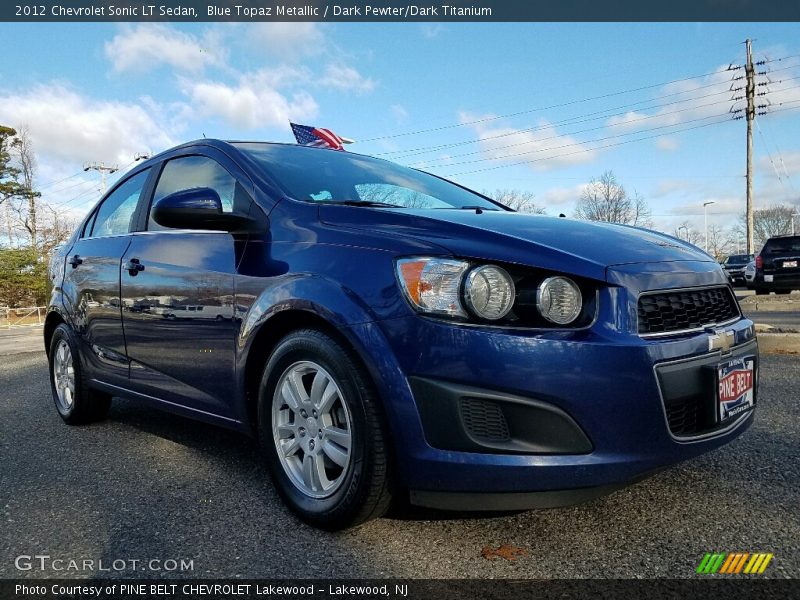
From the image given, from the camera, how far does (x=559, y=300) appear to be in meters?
1.98

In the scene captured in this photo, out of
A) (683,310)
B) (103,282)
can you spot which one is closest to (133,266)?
(103,282)

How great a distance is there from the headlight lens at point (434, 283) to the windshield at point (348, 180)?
69 centimetres

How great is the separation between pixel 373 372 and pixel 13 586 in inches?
50.8

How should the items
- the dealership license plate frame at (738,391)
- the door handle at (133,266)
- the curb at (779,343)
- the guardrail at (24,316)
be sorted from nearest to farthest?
the dealership license plate frame at (738,391) → the door handle at (133,266) → the curb at (779,343) → the guardrail at (24,316)

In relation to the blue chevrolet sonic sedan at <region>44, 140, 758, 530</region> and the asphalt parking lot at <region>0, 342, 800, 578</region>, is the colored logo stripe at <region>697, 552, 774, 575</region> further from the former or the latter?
the blue chevrolet sonic sedan at <region>44, 140, 758, 530</region>

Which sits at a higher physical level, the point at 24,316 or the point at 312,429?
the point at 312,429

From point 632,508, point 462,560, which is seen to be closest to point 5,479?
point 462,560

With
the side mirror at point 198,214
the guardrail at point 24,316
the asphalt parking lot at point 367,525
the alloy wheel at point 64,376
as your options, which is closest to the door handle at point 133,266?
the side mirror at point 198,214

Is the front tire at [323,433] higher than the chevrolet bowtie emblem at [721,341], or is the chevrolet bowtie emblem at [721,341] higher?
the chevrolet bowtie emblem at [721,341]

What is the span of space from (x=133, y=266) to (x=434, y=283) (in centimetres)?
203

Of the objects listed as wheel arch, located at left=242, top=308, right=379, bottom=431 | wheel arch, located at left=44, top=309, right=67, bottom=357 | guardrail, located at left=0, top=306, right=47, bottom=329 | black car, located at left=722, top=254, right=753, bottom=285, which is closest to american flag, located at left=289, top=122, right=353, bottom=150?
wheel arch, located at left=44, top=309, right=67, bottom=357

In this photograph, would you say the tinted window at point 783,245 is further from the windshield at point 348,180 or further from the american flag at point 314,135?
the windshield at point 348,180

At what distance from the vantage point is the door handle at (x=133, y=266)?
3.26 m

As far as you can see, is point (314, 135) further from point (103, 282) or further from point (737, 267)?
point (737, 267)
